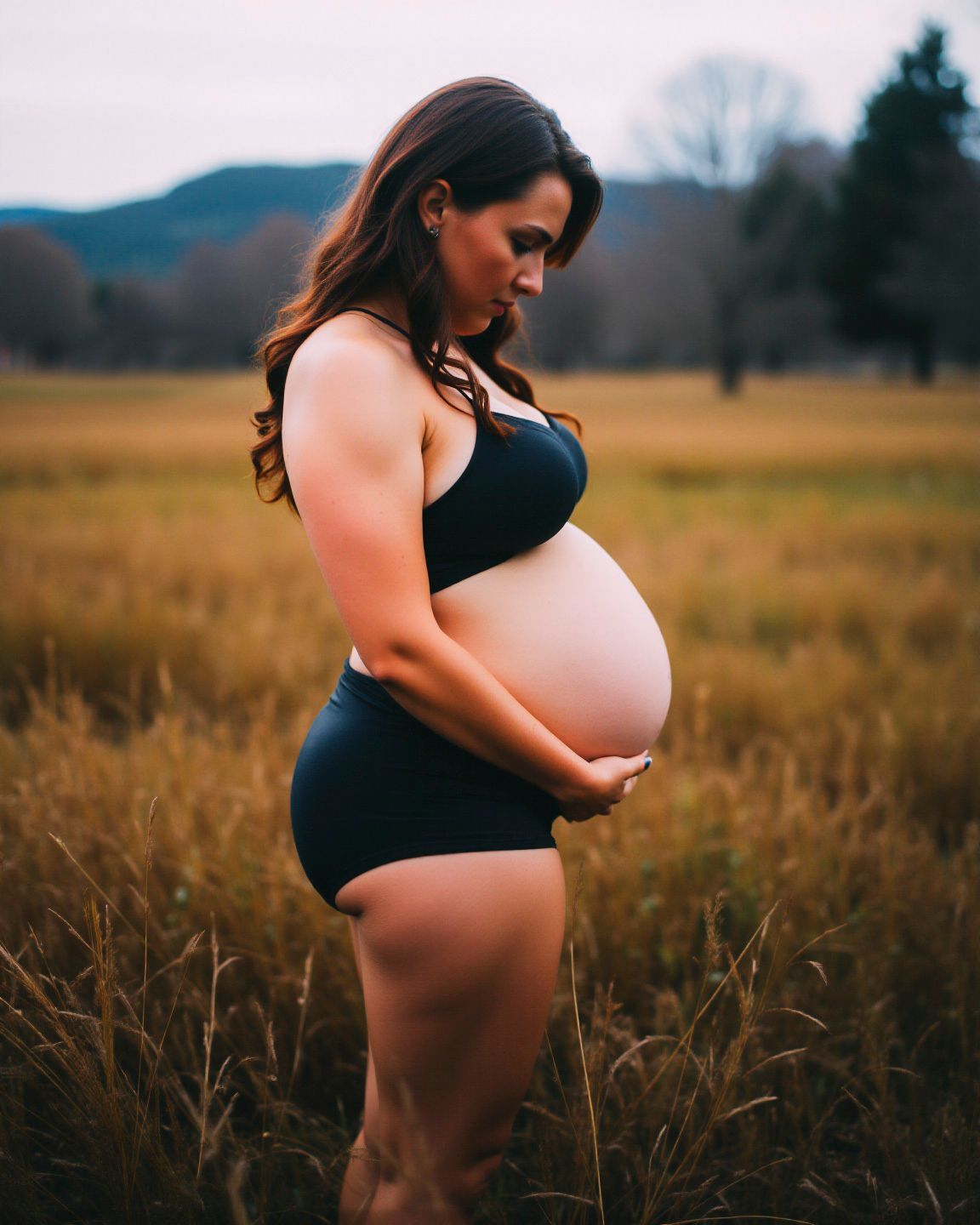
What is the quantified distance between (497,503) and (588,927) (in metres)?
1.51

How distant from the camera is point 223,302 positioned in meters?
8.25

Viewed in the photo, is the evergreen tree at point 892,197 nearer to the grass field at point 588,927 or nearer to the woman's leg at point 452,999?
the grass field at point 588,927

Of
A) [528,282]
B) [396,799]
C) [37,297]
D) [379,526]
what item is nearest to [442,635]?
[379,526]

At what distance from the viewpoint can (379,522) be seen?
1.20m

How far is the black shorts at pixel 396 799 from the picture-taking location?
133cm

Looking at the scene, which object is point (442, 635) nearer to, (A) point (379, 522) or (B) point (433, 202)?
(A) point (379, 522)

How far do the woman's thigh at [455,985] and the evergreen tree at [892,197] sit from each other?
3415 centimetres

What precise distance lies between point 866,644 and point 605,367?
166 feet

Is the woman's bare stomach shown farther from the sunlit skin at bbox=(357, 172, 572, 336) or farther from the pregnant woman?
the sunlit skin at bbox=(357, 172, 572, 336)

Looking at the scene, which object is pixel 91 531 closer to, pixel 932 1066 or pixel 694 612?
pixel 694 612

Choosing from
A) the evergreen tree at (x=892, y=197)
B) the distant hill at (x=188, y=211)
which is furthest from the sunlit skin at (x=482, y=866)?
Answer: the evergreen tree at (x=892, y=197)

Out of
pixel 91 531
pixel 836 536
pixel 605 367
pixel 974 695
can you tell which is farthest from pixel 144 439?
pixel 605 367

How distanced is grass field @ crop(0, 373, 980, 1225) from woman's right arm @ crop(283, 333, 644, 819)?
1.16 ft

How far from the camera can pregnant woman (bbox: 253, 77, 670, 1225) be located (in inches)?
48.4
